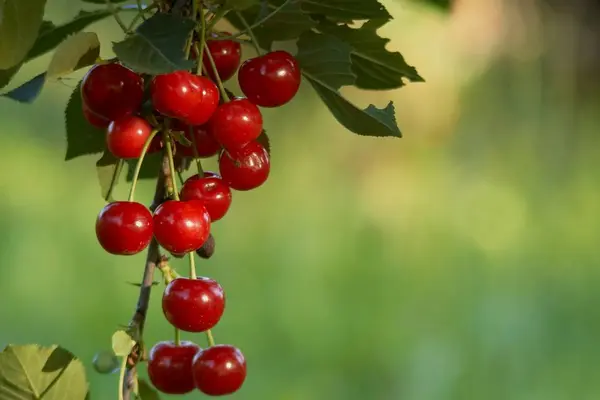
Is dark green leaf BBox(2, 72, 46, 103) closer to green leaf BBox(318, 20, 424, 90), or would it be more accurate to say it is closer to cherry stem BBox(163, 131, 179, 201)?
cherry stem BBox(163, 131, 179, 201)

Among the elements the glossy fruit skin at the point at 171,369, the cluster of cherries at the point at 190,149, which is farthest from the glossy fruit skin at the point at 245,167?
the glossy fruit skin at the point at 171,369

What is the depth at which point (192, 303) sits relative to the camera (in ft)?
1.28

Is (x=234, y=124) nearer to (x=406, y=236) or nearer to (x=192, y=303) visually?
(x=192, y=303)

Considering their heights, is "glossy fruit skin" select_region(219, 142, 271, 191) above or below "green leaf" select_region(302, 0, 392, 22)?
below

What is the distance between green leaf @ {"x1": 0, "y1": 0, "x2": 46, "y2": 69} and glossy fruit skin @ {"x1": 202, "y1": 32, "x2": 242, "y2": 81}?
10cm

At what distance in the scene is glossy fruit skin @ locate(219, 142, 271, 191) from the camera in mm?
403

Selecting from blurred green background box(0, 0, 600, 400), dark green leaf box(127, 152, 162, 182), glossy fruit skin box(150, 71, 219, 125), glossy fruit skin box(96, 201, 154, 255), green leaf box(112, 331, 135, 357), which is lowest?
blurred green background box(0, 0, 600, 400)

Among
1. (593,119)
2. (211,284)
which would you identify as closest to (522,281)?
(593,119)

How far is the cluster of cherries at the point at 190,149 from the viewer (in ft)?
1.20

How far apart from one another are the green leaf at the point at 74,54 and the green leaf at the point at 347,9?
0.40ft

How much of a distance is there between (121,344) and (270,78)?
6.0 inches

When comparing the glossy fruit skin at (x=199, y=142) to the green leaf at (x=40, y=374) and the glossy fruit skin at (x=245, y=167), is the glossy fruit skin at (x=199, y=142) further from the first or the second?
the green leaf at (x=40, y=374)

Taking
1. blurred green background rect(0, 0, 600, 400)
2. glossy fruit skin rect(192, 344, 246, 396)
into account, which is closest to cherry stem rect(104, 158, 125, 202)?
glossy fruit skin rect(192, 344, 246, 396)

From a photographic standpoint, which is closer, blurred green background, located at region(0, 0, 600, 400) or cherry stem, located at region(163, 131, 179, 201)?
cherry stem, located at region(163, 131, 179, 201)
